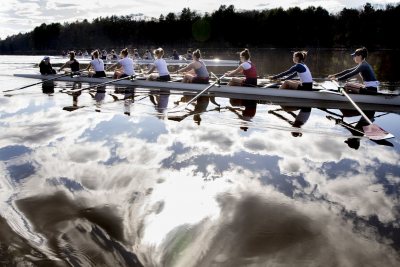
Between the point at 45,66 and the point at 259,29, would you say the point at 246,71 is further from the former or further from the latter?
the point at 259,29

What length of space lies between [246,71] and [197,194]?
9.32 metres

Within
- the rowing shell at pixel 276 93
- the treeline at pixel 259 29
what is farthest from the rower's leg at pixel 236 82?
the treeline at pixel 259 29

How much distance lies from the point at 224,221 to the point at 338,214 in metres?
1.49

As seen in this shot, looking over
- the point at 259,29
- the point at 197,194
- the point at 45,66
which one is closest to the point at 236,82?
the point at 197,194

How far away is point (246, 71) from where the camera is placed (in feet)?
44.7

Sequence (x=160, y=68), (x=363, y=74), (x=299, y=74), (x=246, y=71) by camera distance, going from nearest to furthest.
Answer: (x=363, y=74) < (x=299, y=74) < (x=246, y=71) < (x=160, y=68)

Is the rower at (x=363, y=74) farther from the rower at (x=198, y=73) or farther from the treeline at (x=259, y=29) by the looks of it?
the treeline at (x=259, y=29)

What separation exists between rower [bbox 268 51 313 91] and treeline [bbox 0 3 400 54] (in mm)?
84196

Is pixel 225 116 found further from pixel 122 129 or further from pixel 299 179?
pixel 299 179

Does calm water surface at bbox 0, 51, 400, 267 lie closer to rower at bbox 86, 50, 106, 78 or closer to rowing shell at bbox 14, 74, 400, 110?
rowing shell at bbox 14, 74, 400, 110

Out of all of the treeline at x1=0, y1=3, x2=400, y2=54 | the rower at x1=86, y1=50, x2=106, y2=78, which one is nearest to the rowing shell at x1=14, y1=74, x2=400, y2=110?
the rower at x1=86, y1=50, x2=106, y2=78

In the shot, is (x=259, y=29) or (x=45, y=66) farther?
(x=259, y=29)

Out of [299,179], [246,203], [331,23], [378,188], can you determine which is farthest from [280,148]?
[331,23]

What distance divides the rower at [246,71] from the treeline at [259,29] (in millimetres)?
84242
